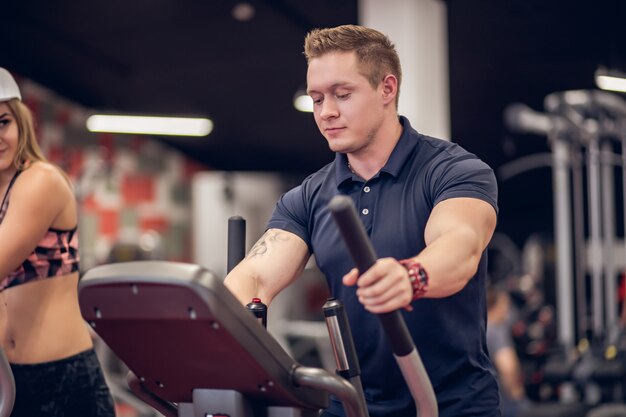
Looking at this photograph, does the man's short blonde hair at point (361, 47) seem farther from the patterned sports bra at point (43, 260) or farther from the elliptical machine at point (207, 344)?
the patterned sports bra at point (43, 260)

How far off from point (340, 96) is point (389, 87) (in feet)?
0.49

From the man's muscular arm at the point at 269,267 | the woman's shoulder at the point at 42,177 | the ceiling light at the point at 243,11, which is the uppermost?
the ceiling light at the point at 243,11

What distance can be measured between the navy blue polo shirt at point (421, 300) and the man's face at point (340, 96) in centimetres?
16

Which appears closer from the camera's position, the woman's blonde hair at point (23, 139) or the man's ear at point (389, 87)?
the man's ear at point (389, 87)

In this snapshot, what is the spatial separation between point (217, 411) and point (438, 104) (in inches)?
144

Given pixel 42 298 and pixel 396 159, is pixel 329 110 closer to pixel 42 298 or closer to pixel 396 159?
pixel 396 159

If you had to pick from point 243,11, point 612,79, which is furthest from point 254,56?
point 612,79

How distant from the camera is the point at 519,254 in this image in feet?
49.8

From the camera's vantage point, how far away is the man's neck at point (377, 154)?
6.07ft

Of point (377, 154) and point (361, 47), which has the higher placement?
point (361, 47)

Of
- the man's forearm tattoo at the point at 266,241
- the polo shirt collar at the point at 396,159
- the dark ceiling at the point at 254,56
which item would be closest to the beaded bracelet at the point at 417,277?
the polo shirt collar at the point at 396,159

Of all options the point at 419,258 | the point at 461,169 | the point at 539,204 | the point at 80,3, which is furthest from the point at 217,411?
the point at 539,204

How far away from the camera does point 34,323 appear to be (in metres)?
2.19

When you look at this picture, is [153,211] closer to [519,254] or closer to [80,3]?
[80,3]
